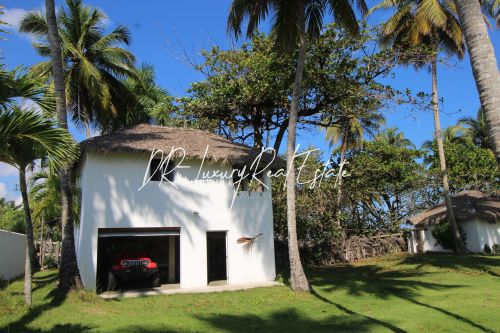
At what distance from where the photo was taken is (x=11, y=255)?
58.5 feet

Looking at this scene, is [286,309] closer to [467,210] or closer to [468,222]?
[467,210]

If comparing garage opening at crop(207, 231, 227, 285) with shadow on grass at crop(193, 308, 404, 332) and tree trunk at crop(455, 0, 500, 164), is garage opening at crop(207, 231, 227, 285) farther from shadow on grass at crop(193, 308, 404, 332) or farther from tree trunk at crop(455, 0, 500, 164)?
tree trunk at crop(455, 0, 500, 164)

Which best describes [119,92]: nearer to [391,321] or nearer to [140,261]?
[140,261]

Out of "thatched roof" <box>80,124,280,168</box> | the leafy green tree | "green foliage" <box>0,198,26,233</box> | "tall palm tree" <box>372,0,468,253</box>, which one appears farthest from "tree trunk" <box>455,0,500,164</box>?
"green foliage" <box>0,198,26,233</box>

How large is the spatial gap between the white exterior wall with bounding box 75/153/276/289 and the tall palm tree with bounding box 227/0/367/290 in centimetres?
313

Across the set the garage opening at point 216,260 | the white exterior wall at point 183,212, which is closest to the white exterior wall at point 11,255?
the white exterior wall at point 183,212

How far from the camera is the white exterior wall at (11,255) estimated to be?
16.4 meters

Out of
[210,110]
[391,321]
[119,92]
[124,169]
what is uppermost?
[119,92]

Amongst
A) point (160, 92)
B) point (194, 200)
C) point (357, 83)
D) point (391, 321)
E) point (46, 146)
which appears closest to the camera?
point (46, 146)

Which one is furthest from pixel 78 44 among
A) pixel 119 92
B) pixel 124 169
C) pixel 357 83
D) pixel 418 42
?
pixel 418 42

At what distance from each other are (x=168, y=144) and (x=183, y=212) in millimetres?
2570

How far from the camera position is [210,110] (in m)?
21.6

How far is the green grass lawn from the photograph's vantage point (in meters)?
9.07

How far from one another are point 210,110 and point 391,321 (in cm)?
1448
